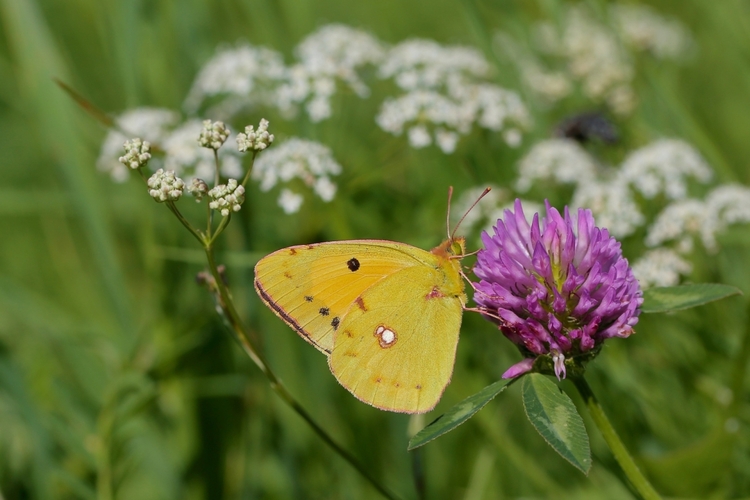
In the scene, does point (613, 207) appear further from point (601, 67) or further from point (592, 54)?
point (592, 54)

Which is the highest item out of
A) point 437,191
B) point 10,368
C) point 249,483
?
point 437,191

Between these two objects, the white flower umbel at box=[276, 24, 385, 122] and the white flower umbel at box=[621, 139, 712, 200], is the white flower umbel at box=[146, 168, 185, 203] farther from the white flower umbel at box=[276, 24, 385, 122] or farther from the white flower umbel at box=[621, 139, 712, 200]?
the white flower umbel at box=[621, 139, 712, 200]

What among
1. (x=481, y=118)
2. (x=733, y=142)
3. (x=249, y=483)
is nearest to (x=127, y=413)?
(x=249, y=483)

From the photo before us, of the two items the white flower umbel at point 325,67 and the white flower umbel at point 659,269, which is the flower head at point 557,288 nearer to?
the white flower umbel at point 659,269

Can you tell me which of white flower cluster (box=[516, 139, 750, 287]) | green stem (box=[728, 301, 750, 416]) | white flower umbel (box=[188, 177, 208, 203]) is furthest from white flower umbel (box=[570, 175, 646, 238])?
white flower umbel (box=[188, 177, 208, 203])

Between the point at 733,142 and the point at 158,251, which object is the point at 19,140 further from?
→ the point at 733,142
